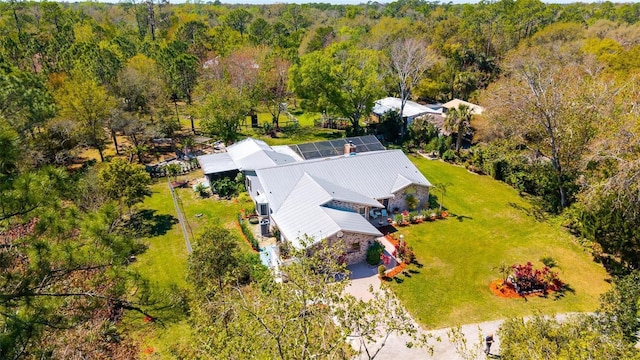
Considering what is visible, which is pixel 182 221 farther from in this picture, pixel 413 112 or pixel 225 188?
pixel 413 112

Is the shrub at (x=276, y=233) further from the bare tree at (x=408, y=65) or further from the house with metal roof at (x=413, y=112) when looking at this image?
the house with metal roof at (x=413, y=112)

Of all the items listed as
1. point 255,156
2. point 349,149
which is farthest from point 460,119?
point 255,156

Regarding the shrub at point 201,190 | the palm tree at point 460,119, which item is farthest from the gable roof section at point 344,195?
the palm tree at point 460,119

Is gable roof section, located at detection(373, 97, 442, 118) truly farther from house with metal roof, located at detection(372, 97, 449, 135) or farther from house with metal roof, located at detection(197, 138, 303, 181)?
house with metal roof, located at detection(197, 138, 303, 181)

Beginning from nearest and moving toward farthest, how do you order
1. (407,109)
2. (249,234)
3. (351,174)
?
(249,234) → (351,174) → (407,109)

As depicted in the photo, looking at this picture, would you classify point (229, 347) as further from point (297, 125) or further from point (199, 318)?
point (297, 125)

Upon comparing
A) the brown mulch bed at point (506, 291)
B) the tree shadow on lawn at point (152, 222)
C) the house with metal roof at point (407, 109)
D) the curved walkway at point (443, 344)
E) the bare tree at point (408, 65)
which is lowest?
the tree shadow on lawn at point (152, 222)

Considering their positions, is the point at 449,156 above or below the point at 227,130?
below
